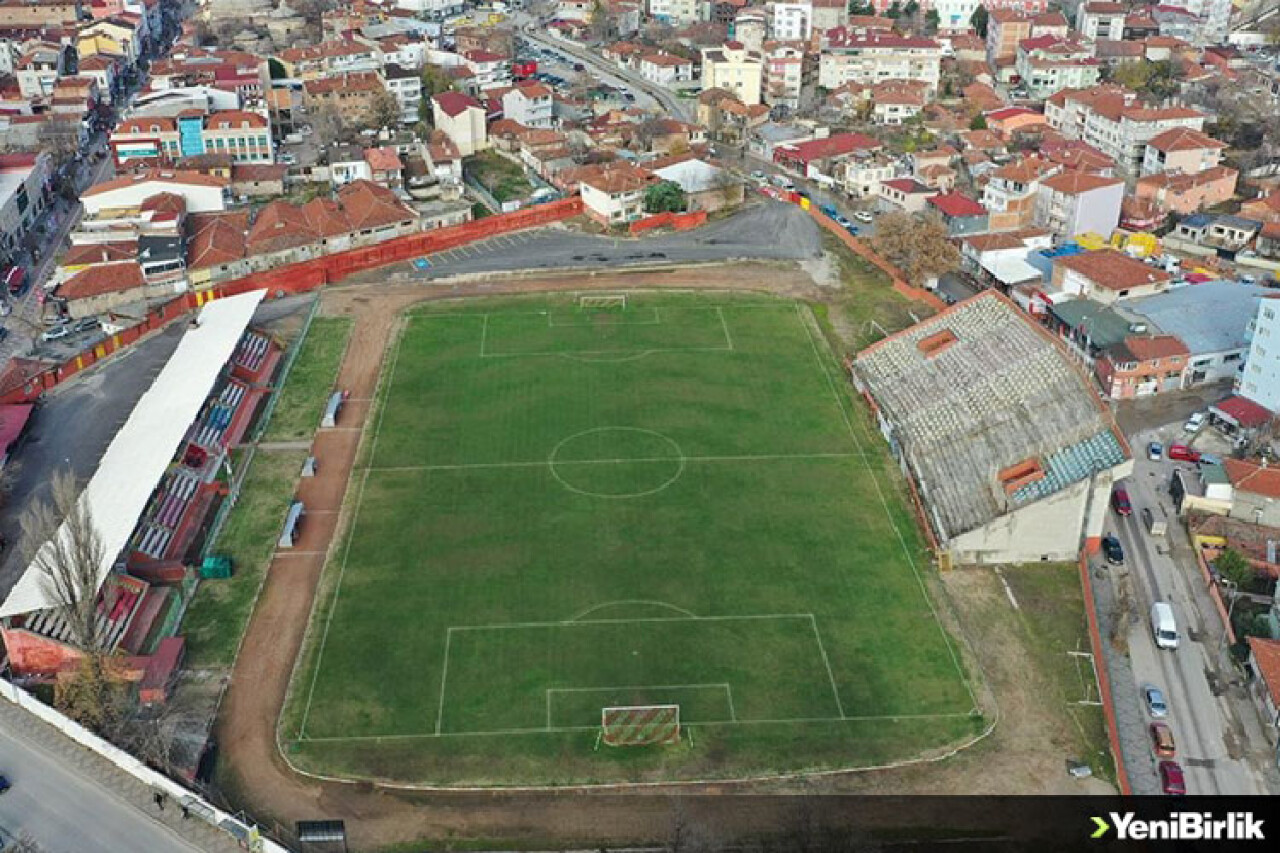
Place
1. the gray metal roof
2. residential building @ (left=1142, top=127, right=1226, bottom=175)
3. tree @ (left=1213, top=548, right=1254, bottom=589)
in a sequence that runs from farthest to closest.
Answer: residential building @ (left=1142, top=127, right=1226, bottom=175), the gray metal roof, tree @ (left=1213, top=548, right=1254, bottom=589)

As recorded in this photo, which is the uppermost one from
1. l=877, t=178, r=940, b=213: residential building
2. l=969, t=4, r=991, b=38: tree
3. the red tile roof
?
l=969, t=4, r=991, b=38: tree

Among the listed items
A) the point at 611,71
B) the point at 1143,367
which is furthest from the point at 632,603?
the point at 611,71

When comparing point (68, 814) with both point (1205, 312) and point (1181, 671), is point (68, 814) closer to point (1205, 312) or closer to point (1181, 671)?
point (1181, 671)

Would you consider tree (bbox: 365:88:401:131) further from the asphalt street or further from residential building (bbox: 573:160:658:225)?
the asphalt street

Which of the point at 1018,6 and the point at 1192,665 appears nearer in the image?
the point at 1192,665

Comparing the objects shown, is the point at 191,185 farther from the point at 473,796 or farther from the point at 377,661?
the point at 473,796

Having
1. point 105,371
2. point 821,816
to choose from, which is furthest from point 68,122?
point 821,816

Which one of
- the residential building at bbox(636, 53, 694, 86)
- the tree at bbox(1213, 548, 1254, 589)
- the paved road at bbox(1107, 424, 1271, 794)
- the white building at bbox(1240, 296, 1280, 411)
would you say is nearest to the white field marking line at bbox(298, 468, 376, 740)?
the paved road at bbox(1107, 424, 1271, 794)
